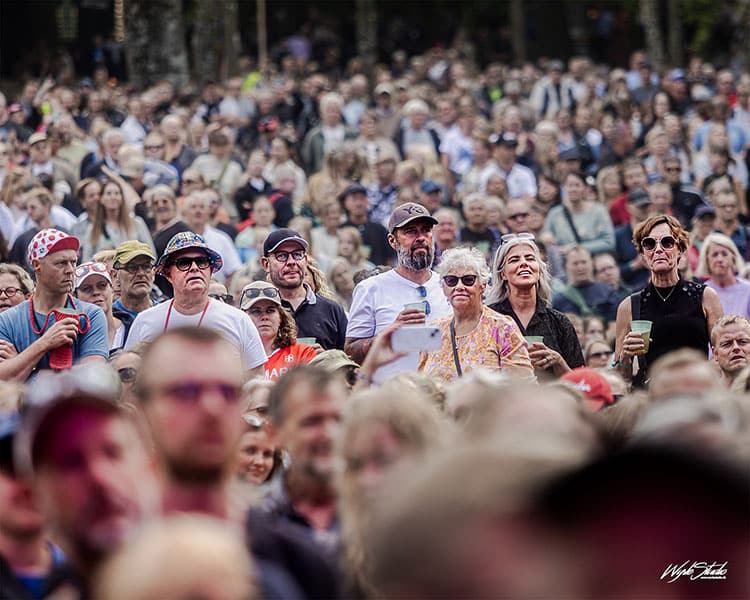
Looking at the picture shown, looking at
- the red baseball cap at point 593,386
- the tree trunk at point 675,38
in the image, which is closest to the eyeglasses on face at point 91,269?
the red baseball cap at point 593,386

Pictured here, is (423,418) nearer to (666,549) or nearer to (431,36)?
(666,549)

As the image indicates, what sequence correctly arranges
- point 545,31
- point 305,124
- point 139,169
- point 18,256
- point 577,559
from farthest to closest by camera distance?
point 545,31, point 305,124, point 139,169, point 18,256, point 577,559

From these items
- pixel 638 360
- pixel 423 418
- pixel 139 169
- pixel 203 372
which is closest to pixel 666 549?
pixel 203 372

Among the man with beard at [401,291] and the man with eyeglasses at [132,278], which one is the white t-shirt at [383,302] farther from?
the man with eyeglasses at [132,278]

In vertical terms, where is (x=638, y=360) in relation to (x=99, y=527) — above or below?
below

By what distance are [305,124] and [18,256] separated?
32.7 ft

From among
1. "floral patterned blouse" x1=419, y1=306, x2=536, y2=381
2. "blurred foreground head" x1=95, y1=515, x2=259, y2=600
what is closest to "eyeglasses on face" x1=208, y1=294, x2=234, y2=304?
"floral patterned blouse" x1=419, y1=306, x2=536, y2=381

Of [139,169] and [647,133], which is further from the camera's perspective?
[647,133]

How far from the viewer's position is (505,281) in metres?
8.44

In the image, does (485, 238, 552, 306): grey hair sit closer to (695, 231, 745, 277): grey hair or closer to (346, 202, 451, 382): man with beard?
(346, 202, 451, 382): man with beard

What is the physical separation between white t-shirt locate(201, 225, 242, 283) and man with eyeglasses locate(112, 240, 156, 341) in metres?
2.57

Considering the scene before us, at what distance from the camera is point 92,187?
39.1 feet

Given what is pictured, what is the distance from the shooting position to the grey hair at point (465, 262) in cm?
757

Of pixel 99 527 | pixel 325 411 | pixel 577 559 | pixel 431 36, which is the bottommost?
pixel 431 36
